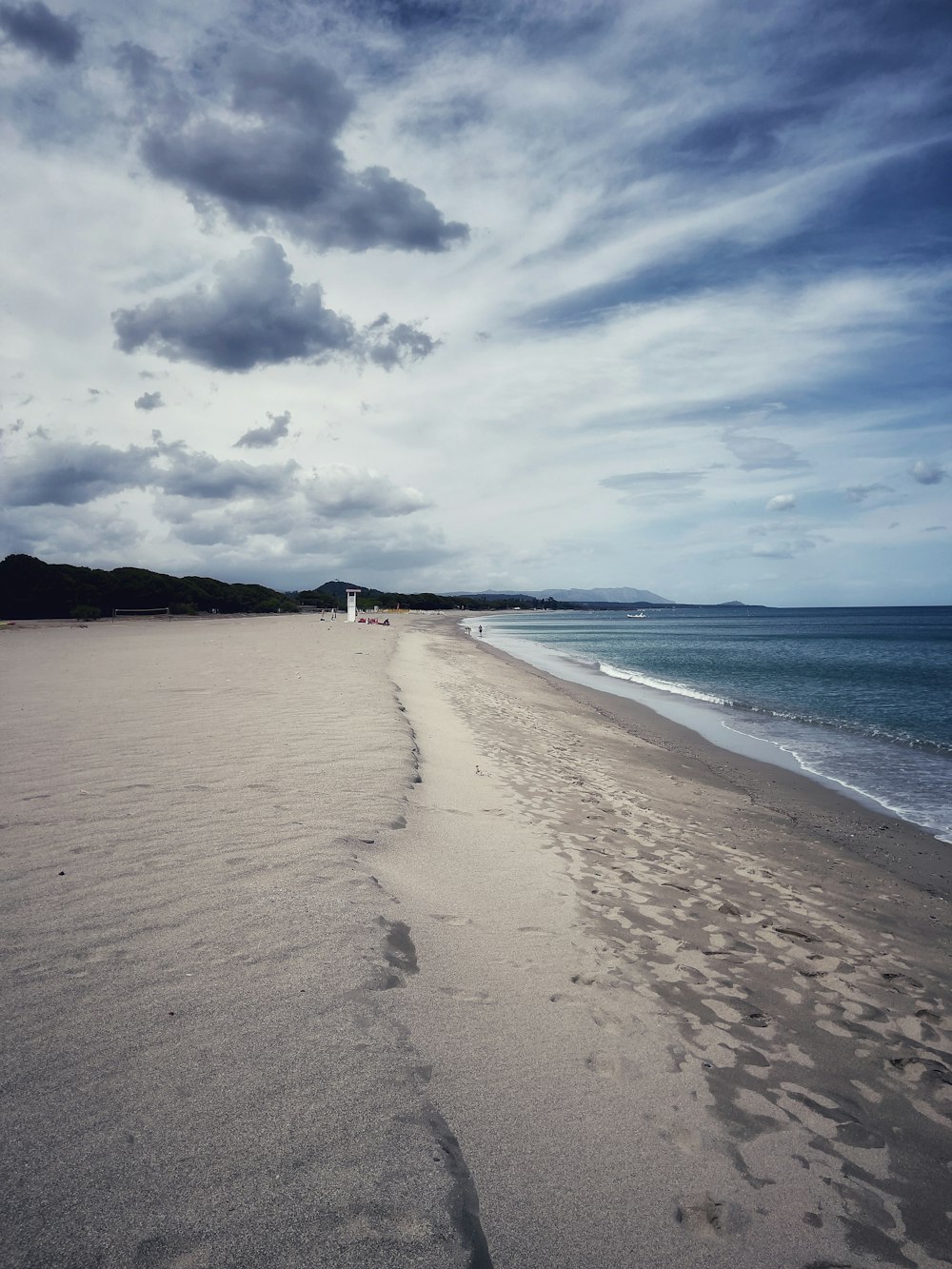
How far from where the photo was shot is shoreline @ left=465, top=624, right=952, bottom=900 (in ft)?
29.0

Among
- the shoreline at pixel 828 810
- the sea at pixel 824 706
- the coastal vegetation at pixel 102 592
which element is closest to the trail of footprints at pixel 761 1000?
the shoreline at pixel 828 810

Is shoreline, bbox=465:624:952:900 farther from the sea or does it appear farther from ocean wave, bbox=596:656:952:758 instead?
ocean wave, bbox=596:656:952:758

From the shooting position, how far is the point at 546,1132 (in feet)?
10.9

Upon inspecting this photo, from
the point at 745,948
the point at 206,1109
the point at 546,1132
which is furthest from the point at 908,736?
the point at 206,1109

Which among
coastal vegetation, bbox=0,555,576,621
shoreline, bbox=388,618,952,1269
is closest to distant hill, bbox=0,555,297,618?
coastal vegetation, bbox=0,555,576,621

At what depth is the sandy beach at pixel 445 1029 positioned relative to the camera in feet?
9.11

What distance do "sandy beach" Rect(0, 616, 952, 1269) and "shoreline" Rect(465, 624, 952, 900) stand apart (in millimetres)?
304

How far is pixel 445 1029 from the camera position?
13.1 ft

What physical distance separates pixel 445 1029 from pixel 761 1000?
8.46 ft

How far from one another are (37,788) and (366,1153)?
22.0 feet

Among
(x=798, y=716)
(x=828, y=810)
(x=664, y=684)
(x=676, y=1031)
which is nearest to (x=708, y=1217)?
(x=676, y=1031)

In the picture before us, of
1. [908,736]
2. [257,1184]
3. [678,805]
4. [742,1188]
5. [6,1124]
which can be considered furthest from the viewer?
[908,736]

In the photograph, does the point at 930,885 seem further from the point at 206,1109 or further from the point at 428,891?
the point at 206,1109

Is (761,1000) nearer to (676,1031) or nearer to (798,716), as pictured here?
(676,1031)
